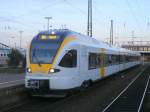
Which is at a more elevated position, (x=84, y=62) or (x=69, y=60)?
(x=69, y=60)

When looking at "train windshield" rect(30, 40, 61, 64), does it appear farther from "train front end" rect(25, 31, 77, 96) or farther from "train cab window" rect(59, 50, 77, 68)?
"train cab window" rect(59, 50, 77, 68)

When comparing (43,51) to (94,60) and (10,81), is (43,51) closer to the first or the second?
(94,60)

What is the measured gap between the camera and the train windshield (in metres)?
18.5

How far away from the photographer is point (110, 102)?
733 inches

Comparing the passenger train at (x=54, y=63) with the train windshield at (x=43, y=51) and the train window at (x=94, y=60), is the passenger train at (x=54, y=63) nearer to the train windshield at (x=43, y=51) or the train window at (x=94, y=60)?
the train windshield at (x=43, y=51)

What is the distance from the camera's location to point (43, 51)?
18781 mm

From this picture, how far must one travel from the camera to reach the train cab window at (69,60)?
61.1 feet

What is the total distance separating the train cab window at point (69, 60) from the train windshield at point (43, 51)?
0.55 metres

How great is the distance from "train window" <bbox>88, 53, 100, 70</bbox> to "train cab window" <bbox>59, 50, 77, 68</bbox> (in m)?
3.53

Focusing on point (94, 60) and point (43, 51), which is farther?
point (94, 60)

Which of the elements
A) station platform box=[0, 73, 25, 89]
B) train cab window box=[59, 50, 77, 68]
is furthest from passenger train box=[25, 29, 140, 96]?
station platform box=[0, 73, 25, 89]


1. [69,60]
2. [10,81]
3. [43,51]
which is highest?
[43,51]

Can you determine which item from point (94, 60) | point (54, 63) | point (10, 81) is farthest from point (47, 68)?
point (10, 81)

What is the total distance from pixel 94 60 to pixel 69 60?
19.9 ft
